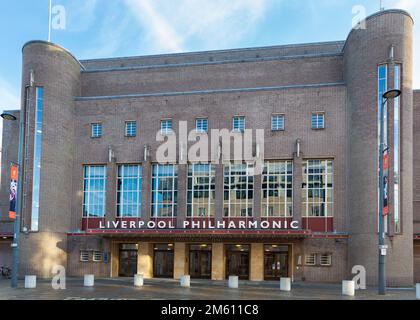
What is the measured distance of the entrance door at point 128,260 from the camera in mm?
31188

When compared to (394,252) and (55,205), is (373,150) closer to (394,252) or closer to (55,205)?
(394,252)

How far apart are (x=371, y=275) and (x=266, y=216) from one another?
297 inches

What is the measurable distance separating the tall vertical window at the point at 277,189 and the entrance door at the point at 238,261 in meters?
3.01

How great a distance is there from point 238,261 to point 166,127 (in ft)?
36.2

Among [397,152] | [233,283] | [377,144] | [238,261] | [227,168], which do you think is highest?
[377,144]

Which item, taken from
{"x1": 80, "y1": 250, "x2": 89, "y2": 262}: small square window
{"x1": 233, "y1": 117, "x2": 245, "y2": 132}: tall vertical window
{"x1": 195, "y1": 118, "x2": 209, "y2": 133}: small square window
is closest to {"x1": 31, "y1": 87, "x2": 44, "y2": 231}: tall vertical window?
{"x1": 80, "y1": 250, "x2": 89, "y2": 262}: small square window

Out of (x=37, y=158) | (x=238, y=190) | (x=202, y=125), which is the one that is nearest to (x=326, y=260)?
(x=238, y=190)

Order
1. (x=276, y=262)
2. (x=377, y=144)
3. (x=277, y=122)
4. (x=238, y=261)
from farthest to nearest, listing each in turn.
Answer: (x=277, y=122) < (x=238, y=261) < (x=276, y=262) < (x=377, y=144)

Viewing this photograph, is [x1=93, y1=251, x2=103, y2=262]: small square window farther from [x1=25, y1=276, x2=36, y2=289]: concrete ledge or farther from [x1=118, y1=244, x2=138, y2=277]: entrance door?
[x1=25, y1=276, x2=36, y2=289]: concrete ledge

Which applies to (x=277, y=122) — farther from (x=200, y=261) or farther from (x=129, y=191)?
(x=129, y=191)

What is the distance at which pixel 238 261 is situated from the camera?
29812 millimetres

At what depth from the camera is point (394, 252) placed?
25734 mm

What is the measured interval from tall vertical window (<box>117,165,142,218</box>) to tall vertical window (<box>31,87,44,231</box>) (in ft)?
18.4
